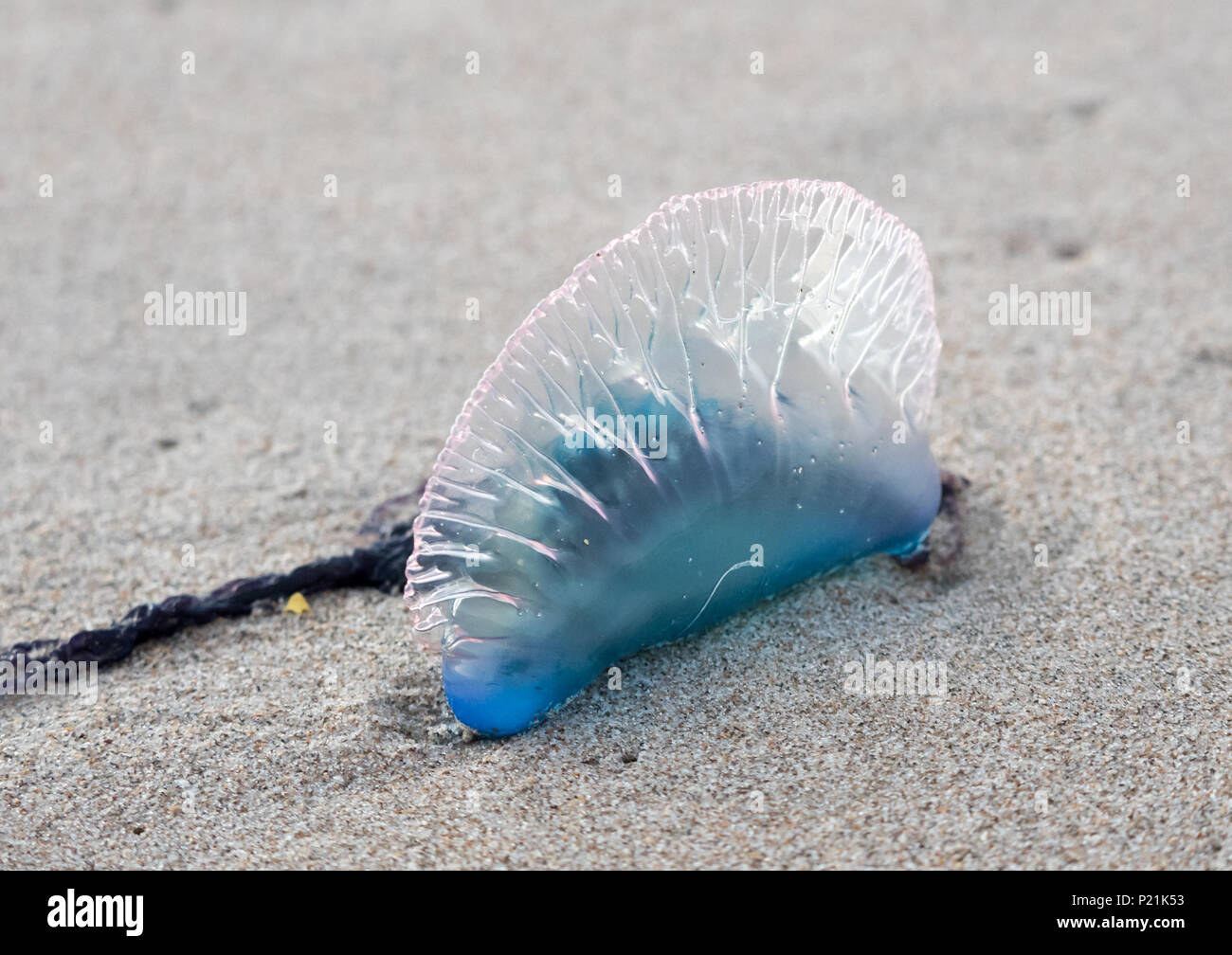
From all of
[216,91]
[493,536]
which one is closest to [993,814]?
[493,536]

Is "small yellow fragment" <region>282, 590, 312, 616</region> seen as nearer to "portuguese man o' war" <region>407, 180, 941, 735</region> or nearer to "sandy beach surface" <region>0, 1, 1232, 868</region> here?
"sandy beach surface" <region>0, 1, 1232, 868</region>

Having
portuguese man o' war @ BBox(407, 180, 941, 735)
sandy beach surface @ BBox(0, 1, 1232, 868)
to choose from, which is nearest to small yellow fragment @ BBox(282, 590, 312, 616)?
sandy beach surface @ BBox(0, 1, 1232, 868)

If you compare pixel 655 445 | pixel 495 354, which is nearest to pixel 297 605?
pixel 655 445

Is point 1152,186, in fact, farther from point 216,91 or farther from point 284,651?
point 216,91

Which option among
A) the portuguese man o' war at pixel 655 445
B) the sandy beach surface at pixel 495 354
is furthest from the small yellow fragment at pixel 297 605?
the portuguese man o' war at pixel 655 445

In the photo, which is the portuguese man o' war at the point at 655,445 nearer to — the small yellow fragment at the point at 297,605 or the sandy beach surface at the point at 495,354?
the sandy beach surface at the point at 495,354

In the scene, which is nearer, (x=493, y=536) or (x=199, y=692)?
(x=493, y=536)
